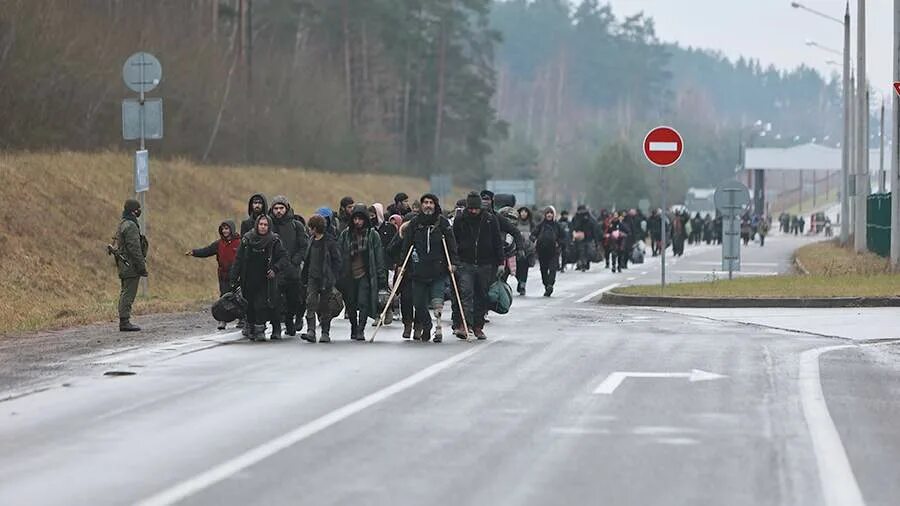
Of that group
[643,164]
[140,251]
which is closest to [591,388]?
[140,251]

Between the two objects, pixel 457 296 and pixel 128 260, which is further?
pixel 128 260

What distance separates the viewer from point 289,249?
75.5ft

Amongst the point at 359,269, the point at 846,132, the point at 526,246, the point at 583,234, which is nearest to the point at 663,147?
the point at 526,246

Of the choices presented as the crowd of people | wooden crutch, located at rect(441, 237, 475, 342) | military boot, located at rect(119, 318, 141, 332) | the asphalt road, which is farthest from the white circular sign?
the asphalt road

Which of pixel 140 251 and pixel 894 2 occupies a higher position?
pixel 894 2

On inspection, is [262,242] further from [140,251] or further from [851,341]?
[851,341]

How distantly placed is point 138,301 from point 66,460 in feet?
65.5

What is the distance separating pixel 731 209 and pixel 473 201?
16184 mm

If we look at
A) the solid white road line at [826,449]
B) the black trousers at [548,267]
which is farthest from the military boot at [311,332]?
the black trousers at [548,267]

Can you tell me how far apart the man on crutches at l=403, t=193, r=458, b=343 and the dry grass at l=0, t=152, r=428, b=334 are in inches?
234

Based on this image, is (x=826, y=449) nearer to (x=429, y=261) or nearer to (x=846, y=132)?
(x=429, y=261)

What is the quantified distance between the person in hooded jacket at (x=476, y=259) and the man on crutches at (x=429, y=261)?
0.32 metres

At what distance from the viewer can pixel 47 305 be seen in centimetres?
3200

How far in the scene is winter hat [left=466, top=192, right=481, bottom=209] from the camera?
22.8m
